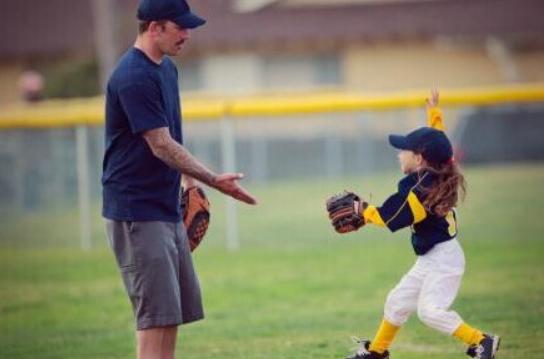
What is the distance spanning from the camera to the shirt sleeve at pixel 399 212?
22.7ft

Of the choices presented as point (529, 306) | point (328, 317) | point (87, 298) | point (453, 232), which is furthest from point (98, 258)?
point (453, 232)

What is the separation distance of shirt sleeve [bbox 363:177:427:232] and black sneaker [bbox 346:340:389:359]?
34.5 inches

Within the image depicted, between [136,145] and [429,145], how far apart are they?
5.91 feet

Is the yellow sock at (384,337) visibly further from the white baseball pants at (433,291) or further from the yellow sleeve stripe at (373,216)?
the yellow sleeve stripe at (373,216)

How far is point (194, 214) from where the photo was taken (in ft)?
22.8

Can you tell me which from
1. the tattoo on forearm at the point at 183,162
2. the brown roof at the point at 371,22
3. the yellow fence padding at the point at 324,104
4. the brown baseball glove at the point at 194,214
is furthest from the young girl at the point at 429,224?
the brown roof at the point at 371,22

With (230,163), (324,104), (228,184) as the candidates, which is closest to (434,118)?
(228,184)

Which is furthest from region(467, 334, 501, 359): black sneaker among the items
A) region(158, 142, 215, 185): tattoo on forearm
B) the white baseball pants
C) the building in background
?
the building in background

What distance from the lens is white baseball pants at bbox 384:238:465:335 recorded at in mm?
7137

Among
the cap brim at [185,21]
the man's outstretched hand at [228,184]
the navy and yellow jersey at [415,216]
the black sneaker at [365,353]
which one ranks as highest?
the cap brim at [185,21]

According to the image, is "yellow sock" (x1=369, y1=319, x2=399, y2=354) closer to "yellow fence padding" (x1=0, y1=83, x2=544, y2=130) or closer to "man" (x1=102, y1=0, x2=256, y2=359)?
"man" (x1=102, y1=0, x2=256, y2=359)

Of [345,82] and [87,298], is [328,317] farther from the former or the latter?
[345,82]

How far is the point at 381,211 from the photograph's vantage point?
6969 mm

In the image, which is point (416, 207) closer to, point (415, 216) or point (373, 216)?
point (415, 216)
